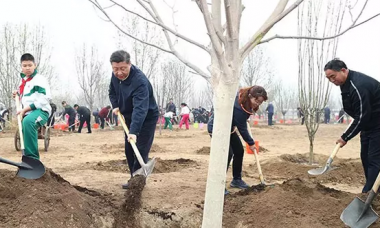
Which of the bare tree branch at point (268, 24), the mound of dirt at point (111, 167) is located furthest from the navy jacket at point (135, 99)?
the mound of dirt at point (111, 167)

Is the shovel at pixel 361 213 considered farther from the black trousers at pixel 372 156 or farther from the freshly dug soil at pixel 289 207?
the black trousers at pixel 372 156

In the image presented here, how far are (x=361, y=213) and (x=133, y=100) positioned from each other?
272cm

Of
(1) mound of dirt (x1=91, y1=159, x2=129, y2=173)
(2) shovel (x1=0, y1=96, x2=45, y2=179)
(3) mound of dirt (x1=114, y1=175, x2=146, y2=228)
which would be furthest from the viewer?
(1) mound of dirt (x1=91, y1=159, x2=129, y2=173)

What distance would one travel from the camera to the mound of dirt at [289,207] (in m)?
3.74

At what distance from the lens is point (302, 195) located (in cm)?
419

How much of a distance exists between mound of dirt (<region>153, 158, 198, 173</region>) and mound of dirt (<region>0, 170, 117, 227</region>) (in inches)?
115

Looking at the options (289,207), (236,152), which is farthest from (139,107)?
(289,207)

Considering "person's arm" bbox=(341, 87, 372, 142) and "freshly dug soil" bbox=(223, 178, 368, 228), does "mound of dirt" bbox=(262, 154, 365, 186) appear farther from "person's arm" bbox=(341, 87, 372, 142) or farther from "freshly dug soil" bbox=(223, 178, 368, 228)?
"person's arm" bbox=(341, 87, 372, 142)

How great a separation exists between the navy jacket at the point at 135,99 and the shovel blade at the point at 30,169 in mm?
1080

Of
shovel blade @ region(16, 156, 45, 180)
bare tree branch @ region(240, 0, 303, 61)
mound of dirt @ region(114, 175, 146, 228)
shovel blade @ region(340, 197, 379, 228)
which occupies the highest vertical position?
bare tree branch @ region(240, 0, 303, 61)

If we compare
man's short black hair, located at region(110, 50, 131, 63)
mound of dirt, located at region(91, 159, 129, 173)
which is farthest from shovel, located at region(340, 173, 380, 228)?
mound of dirt, located at region(91, 159, 129, 173)

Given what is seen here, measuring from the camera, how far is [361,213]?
3488mm

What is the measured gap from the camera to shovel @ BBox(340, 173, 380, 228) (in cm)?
340

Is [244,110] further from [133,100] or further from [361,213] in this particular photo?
[361,213]
